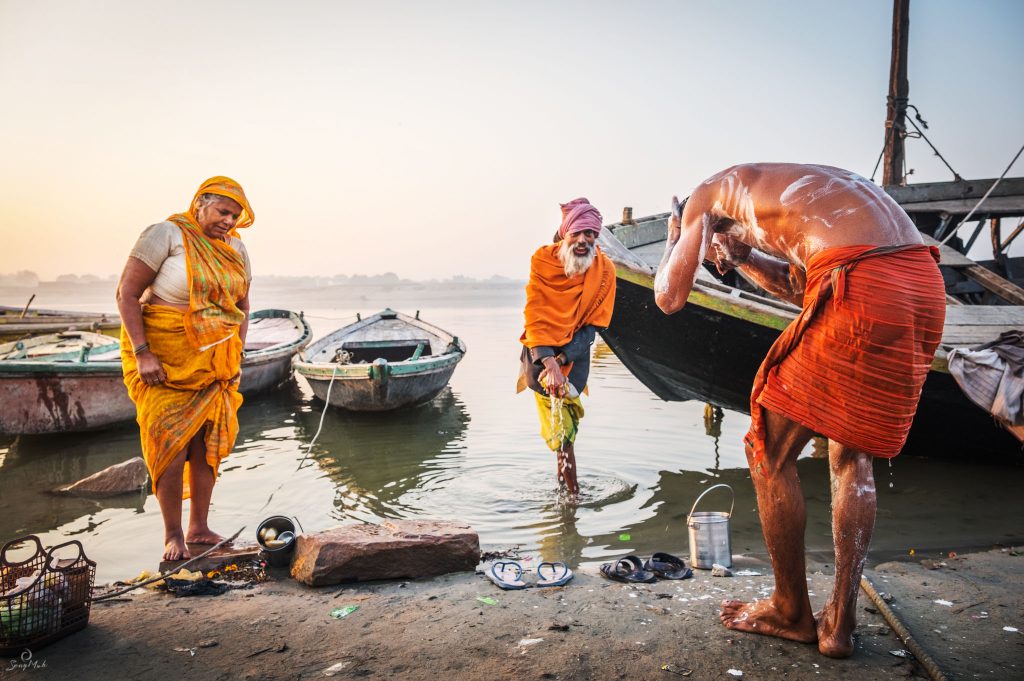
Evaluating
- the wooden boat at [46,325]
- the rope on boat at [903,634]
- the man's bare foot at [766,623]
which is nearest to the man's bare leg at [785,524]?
the man's bare foot at [766,623]

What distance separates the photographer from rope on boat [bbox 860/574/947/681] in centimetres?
206

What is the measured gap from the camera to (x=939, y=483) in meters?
5.57

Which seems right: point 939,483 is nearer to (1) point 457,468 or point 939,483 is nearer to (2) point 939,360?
(2) point 939,360

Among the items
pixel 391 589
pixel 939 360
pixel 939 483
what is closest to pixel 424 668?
pixel 391 589

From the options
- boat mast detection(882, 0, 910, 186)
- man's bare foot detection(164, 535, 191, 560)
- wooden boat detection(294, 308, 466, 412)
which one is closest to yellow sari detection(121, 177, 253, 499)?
man's bare foot detection(164, 535, 191, 560)

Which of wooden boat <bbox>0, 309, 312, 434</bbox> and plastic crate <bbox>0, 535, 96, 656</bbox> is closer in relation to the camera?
plastic crate <bbox>0, 535, 96, 656</bbox>

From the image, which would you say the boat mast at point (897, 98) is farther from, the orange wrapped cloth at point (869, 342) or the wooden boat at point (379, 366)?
the orange wrapped cloth at point (869, 342)

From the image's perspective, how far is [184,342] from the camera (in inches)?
140

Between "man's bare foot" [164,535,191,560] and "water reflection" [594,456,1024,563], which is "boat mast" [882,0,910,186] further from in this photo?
"man's bare foot" [164,535,191,560]

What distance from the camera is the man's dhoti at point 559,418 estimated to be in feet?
16.4

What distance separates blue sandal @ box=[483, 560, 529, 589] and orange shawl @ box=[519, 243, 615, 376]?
2.04m

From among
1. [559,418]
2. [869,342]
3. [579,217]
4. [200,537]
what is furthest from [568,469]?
[869,342]

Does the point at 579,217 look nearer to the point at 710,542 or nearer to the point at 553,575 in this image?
the point at 710,542

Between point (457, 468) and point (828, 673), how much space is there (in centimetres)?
432
